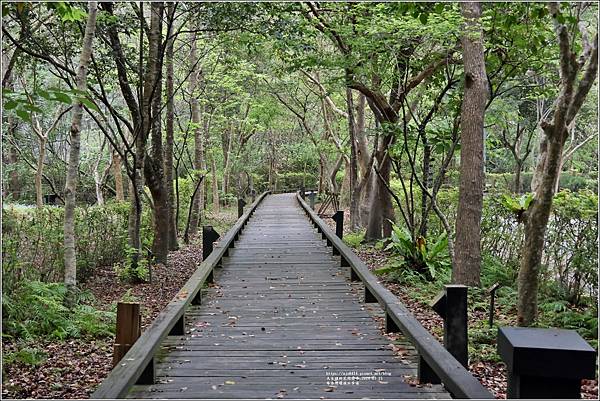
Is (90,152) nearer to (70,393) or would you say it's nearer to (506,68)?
(506,68)

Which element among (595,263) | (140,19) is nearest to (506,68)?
(595,263)

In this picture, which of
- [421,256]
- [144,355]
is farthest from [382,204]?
[144,355]

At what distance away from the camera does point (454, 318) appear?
13.7 ft

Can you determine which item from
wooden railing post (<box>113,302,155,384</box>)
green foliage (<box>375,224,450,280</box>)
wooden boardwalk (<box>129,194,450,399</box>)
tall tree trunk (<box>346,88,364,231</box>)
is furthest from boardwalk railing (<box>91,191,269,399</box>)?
tall tree trunk (<box>346,88,364,231</box>)

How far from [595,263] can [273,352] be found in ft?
15.3

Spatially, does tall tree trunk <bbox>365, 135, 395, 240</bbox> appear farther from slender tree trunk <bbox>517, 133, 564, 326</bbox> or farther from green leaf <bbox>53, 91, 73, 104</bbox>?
green leaf <bbox>53, 91, 73, 104</bbox>

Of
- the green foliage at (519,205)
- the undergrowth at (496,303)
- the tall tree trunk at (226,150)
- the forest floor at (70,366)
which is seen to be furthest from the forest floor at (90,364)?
the tall tree trunk at (226,150)

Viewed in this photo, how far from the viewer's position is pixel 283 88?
25.1 metres

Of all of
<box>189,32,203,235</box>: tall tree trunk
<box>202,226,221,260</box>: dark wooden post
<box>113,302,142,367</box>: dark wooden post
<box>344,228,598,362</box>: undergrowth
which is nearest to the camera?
<box>113,302,142,367</box>: dark wooden post

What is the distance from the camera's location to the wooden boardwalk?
14.6ft

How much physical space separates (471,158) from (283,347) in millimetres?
4502

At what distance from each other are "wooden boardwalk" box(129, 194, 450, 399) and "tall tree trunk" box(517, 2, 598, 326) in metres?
1.42

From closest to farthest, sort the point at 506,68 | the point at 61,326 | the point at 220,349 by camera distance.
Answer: the point at 220,349 < the point at 61,326 < the point at 506,68

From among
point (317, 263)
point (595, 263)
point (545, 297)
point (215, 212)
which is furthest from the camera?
point (215, 212)
